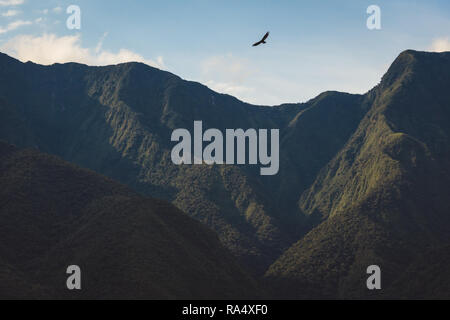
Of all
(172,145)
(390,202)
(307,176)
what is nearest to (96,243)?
(390,202)

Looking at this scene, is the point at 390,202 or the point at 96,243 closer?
the point at 96,243

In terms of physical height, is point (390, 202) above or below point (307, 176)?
below

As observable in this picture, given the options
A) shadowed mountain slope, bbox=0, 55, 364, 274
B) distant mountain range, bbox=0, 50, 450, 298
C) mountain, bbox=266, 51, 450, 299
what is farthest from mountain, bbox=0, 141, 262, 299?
shadowed mountain slope, bbox=0, 55, 364, 274

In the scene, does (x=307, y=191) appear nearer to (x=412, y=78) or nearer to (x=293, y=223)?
(x=293, y=223)

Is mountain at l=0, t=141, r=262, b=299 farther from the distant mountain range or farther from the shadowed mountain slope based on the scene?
the shadowed mountain slope

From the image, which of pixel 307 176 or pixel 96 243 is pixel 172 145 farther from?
pixel 96 243

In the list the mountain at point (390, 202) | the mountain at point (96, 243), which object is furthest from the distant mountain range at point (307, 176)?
the mountain at point (96, 243)
